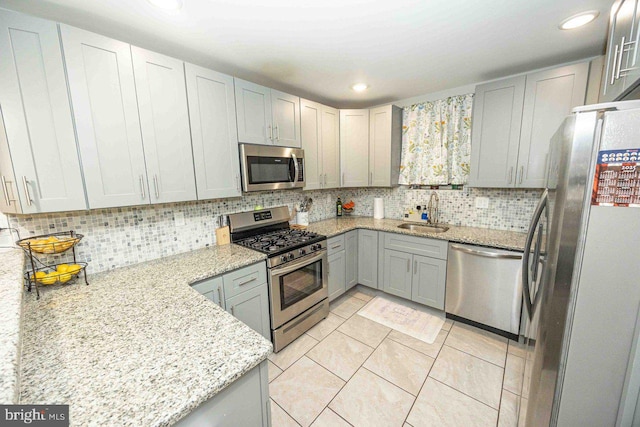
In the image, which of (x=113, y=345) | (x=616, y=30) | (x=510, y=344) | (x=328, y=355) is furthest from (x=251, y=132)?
(x=510, y=344)

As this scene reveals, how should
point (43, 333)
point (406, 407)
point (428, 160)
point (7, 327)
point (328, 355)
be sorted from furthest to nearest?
point (428, 160) < point (328, 355) < point (406, 407) < point (43, 333) < point (7, 327)

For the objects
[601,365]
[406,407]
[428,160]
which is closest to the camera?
[601,365]

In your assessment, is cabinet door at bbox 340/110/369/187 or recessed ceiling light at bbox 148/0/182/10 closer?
recessed ceiling light at bbox 148/0/182/10

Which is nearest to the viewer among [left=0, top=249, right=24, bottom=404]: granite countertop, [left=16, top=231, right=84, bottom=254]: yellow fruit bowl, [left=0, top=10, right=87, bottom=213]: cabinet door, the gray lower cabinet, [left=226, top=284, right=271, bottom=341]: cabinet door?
[left=0, top=249, right=24, bottom=404]: granite countertop

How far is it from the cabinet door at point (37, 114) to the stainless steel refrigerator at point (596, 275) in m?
2.31

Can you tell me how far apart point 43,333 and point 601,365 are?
2065 mm

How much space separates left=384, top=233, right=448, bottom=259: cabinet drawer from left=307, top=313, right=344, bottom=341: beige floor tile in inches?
38.5

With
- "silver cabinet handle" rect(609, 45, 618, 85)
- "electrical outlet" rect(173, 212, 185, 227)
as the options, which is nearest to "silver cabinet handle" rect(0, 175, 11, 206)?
"electrical outlet" rect(173, 212, 185, 227)

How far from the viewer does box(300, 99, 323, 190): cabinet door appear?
8.54 feet

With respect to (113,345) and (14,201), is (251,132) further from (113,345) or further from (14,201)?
(113,345)

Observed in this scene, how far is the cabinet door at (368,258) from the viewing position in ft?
9.48

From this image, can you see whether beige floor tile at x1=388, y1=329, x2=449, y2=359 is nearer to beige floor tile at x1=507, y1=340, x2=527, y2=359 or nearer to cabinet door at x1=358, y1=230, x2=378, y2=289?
beige floor tile at x1=507, y1=340, x2=527, y2=359

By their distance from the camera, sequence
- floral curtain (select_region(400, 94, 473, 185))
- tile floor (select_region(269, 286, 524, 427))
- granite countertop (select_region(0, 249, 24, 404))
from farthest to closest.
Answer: floral curtain (select_region(400, 94, 473, 185)), tile floor (select_region(269, 286, 524, 427)), granite countertop (select_region(0, 249, 24, 404))

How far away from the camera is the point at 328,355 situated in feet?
6.73
